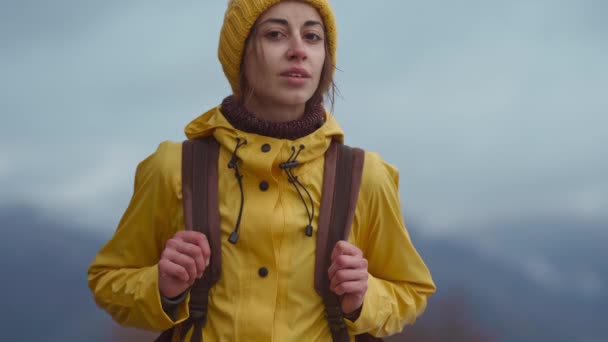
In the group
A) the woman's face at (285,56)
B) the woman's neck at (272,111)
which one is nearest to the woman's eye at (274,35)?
the woman's face at (285,56)

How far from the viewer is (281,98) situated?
3.04 metres

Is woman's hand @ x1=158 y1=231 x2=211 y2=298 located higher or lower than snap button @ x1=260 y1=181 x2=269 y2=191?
lower

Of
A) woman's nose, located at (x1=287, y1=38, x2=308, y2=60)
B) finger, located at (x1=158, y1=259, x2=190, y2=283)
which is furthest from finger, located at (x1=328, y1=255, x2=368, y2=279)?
woman's nose, located at (x1=287, y1=38, x2=308, y2=60)

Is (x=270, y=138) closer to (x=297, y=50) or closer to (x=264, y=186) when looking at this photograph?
(x=264, y=186)

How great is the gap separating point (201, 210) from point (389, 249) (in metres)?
0.69

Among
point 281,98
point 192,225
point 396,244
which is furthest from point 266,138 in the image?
point 396,244

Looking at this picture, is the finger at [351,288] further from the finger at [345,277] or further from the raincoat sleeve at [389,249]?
the raincoat sleeve at [389,249]

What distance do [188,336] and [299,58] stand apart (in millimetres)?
1004

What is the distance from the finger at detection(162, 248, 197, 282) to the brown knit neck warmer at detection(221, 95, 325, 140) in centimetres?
51

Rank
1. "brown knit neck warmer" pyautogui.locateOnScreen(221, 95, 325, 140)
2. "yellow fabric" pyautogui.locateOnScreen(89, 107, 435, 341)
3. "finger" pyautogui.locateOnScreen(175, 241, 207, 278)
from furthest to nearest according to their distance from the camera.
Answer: "brown knit neck warmer" pyautogui.locateOnScreen(221, 95, 325, 140), "yellow fabric" pyautogui.locateOnScreen(89, 107, 435, 341), "finger" pyautogui.locateOnScreen(175, 241, 207, 278)

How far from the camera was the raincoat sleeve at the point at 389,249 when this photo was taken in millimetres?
3156

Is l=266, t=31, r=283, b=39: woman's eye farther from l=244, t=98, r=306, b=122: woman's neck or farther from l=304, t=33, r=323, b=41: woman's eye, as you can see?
l=244, t=98, r=306, b=122: woman's neck

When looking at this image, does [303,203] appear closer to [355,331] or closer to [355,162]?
[355,162]

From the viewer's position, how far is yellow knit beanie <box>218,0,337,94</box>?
3.07m
